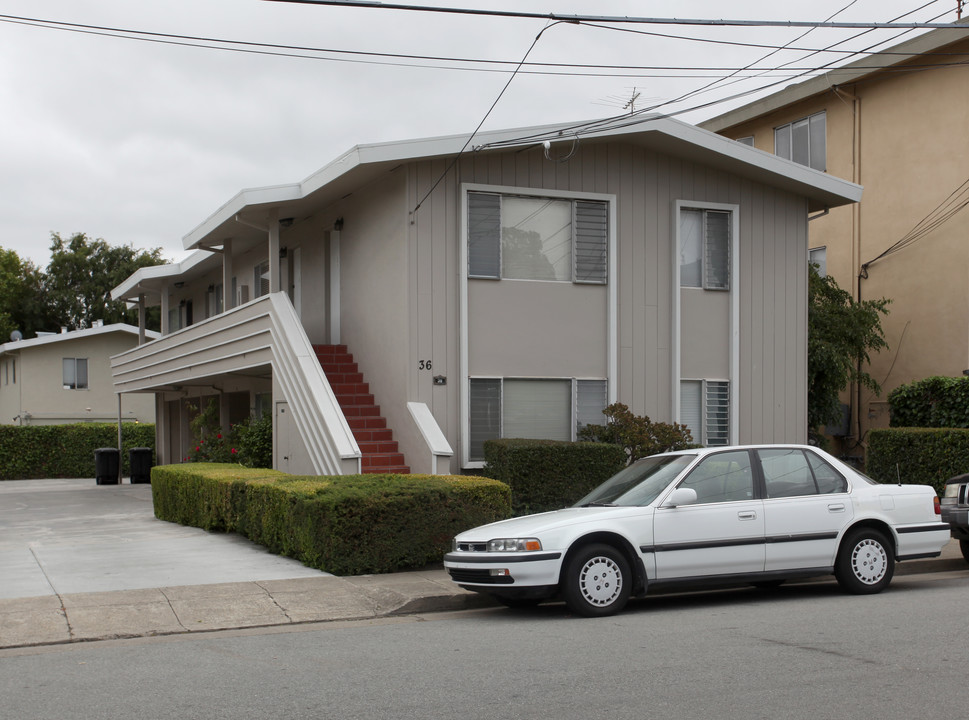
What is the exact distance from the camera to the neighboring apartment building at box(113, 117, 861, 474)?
16281 millimetres

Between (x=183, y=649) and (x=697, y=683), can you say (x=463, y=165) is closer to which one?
(x=183, y=649)

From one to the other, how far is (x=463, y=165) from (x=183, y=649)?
10223 mm

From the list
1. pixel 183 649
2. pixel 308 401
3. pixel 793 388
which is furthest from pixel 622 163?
pixel 183 649

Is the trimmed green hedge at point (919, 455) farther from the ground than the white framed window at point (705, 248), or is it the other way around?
the white framed window at point (705, 248)

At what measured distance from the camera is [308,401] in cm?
1555

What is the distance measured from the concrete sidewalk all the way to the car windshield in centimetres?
155

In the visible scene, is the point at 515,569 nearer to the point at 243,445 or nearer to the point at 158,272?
the point at 243,445

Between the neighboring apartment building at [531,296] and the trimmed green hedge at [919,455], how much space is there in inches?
54.9

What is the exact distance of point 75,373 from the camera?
40.7 meters

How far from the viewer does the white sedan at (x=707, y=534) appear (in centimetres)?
914

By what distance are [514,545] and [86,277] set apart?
56.6 metres

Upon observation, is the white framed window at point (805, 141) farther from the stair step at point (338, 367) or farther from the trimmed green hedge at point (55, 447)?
the trimmed green hedge at point (55, 447)

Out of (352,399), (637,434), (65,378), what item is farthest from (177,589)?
(65,378)

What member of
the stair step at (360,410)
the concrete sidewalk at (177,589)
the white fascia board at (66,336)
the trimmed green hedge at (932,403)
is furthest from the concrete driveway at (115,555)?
the white fascia board at (66,336)
